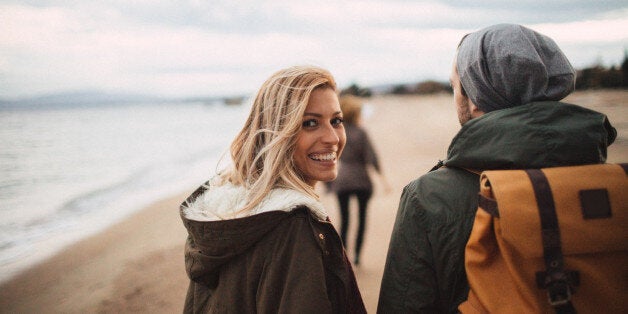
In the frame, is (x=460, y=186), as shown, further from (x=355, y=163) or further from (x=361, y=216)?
(x=361, y=216)

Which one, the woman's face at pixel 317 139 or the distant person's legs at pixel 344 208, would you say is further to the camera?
the distant person's legs at pixel 344 208

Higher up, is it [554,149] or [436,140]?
[554,149]

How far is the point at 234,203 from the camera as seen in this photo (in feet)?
5.01

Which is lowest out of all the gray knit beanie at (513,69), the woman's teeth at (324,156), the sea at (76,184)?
the sea at (76,184)

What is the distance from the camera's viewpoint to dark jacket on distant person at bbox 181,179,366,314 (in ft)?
4.17

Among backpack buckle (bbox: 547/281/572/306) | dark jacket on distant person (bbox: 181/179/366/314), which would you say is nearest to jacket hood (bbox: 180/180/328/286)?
dark jacket on distant person (bbox: 181/179/366/314)

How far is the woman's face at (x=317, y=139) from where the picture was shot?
1.71 meters

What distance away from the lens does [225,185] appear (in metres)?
1.71

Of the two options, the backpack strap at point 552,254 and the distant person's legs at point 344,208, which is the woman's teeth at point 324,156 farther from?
the distant person's legs at point 344,208

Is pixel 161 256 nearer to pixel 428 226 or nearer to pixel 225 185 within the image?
pixel 225 185

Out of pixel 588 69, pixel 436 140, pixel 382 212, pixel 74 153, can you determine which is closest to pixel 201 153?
pixel 74 153

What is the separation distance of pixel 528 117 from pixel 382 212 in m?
6.47

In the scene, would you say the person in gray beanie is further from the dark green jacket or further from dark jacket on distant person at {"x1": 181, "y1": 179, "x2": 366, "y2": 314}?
dark jacket on distant person at {"x1": 181, "y1": 179, "x2": 366, "y2": 314}

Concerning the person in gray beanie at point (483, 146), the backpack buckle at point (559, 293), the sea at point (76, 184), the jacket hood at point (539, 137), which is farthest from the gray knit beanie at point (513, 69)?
the sea at point (76, 184)
